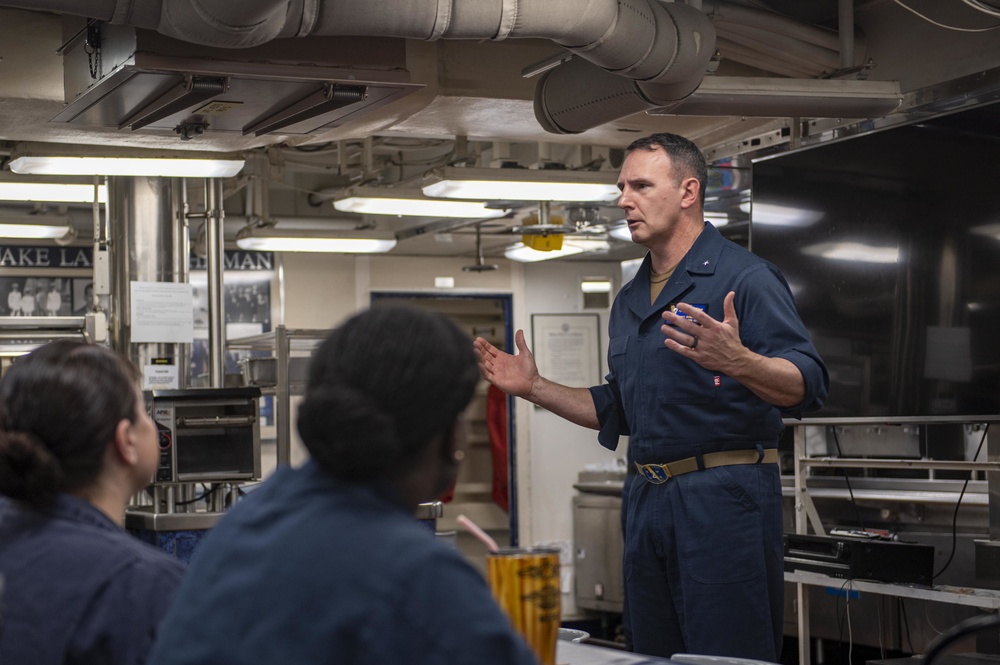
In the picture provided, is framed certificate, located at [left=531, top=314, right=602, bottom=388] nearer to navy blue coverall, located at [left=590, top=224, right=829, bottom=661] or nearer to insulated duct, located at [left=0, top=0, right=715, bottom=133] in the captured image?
insulated duct, located at [left=0, top=0, right=715, bottom=133]

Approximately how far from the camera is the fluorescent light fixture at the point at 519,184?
5.82 m

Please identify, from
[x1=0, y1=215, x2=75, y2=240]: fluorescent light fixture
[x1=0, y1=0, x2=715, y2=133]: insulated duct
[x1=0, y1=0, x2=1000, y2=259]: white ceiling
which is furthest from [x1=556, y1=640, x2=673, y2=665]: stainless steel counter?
[x1=0, y1=215, x2=75, y2=240]: fluorescent light fixture

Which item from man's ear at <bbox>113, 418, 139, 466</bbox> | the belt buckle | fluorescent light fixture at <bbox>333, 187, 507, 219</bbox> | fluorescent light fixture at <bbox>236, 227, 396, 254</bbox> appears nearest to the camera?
man's ear at <bbox>113, 418, 139, 466</bbox>

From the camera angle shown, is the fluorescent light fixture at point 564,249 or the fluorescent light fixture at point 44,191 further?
the fluorescent light fixture at point 564,249

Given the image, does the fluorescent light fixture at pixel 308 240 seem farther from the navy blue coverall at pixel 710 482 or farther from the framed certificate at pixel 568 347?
the navy blue coverall at pixel 710 482

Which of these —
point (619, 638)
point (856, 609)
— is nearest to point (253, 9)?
point (856, 609)

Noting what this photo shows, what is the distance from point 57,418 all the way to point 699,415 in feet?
5.25

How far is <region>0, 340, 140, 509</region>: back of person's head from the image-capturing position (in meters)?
1.56

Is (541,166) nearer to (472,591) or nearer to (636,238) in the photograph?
(636,238)

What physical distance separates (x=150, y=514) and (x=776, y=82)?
293 cm

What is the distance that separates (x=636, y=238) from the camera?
3.07m

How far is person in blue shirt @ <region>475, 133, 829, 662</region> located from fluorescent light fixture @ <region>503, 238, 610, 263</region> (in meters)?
5.77

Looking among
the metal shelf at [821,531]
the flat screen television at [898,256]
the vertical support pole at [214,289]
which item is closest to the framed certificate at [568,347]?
the metal shelf at [821,531]

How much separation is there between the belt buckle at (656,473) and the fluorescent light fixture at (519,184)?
3.14 metres
